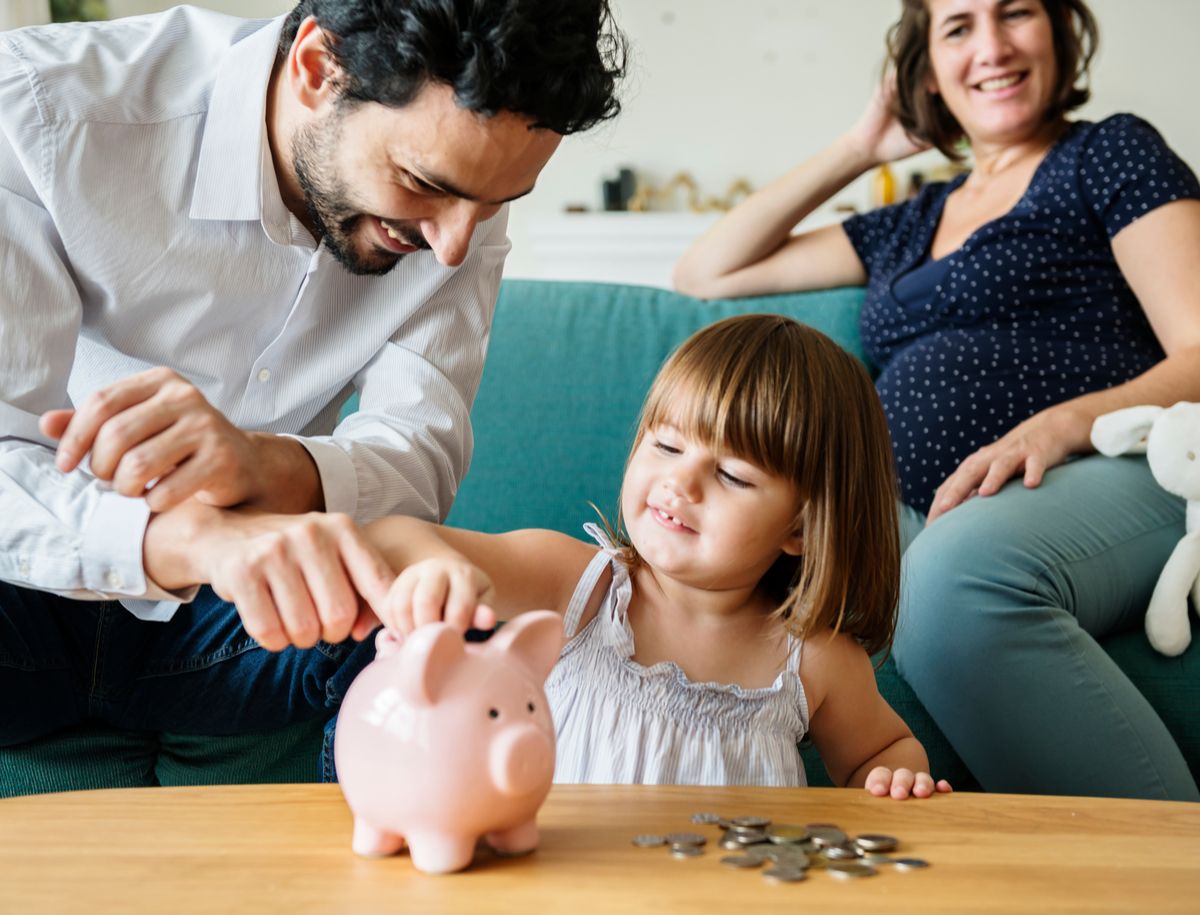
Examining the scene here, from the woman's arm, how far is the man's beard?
2.75ft

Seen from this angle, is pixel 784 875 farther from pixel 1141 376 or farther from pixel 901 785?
pixel 1141 376

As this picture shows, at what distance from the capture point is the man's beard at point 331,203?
3.98ft

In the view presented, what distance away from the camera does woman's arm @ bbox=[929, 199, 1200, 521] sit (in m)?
1.65

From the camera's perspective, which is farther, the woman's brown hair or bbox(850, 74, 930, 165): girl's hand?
bbox(850, 74, 930, 165): girl's hand

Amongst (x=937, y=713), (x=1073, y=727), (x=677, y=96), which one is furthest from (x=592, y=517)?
(x=677, y=96)

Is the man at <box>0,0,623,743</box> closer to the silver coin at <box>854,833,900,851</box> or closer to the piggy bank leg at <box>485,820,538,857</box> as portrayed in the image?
the piggy bank leg at <box>485,820,538,857</box>

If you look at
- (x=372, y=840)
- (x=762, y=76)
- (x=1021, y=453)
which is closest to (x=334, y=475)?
(x=372, y=840)

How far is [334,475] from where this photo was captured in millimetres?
1124

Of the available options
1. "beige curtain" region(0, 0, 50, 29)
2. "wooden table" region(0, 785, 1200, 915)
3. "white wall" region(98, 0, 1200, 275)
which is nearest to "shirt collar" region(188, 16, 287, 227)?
"wooden table" region(0, 785, 1200, 915)

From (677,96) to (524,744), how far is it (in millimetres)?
4268

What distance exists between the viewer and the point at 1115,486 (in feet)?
5.25

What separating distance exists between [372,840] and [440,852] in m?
0.05

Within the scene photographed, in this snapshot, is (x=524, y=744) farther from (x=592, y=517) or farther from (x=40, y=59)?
(x=592, y=517)

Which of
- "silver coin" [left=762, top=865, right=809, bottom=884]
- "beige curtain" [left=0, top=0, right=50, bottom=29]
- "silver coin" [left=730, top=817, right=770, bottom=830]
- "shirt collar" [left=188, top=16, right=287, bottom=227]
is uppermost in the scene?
"beige curtain" [left=0, top=0, right=50, bottom=29]
